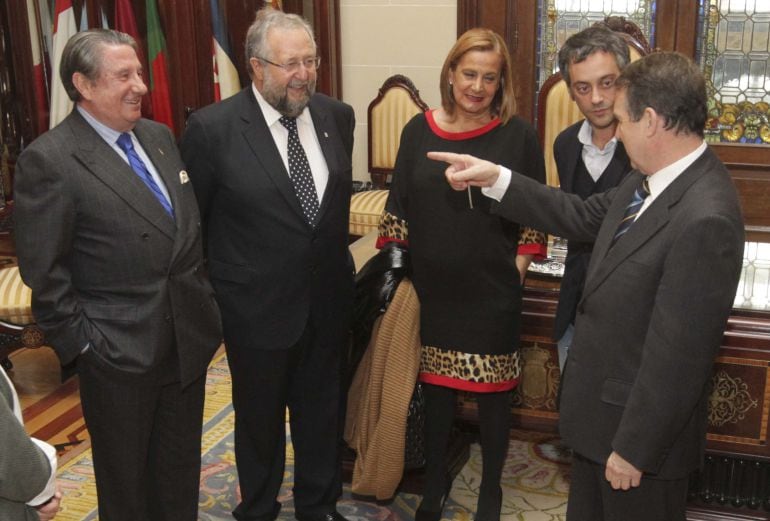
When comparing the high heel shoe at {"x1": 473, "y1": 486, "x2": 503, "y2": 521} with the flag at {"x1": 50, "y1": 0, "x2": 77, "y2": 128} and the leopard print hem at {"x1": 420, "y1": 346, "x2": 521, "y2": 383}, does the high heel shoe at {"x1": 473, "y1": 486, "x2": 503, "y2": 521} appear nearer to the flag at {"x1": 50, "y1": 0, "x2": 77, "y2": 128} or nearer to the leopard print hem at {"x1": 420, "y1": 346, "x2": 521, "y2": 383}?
the leopard print hem at {"x1": 420, "y1": 346, "x2": 521, "y2": 383}

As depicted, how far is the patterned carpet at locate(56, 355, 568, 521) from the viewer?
3.30 meters

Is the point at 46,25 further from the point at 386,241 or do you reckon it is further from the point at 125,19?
the point at 386,241

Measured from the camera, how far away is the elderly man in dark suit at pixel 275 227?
277cm

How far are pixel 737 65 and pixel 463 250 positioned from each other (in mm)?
3639

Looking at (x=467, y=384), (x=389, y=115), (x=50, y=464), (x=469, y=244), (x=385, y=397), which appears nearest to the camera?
(x=50, y=464)

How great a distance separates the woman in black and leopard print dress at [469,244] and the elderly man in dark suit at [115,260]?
699 millimetres

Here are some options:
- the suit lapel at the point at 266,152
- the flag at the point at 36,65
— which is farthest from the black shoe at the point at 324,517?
the flag at the point at 36,65

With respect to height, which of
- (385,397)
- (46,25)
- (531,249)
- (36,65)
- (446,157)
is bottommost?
(385,397)

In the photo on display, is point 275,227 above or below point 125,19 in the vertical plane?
below

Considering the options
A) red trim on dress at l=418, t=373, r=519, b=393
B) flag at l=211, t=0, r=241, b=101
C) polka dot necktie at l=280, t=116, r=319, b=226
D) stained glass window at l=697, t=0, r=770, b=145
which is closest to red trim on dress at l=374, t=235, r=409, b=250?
polka dot necktie at l=280, t=116, r=319, b=226

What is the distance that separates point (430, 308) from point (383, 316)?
18cm

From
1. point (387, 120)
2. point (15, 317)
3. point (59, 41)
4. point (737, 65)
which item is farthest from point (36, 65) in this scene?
point (737, 65)

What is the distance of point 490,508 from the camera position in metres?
3.09

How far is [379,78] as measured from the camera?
6328mm
